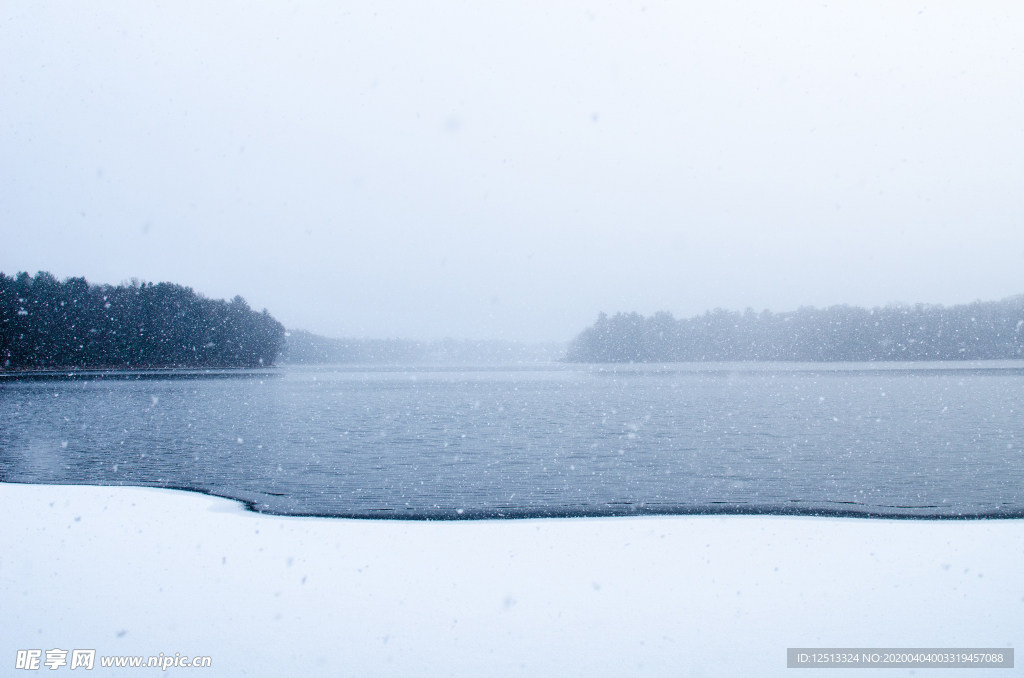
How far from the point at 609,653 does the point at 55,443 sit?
58.2 feet

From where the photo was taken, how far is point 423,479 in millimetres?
11445

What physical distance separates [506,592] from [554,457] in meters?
9.14

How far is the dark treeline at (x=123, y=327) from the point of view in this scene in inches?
3056

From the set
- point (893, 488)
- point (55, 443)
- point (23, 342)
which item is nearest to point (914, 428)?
point (893, 488)

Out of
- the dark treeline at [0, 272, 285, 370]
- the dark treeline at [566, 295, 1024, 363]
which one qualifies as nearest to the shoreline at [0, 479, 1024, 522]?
the dark treeline at [0, 272, 285, 370]

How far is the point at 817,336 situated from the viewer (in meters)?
126

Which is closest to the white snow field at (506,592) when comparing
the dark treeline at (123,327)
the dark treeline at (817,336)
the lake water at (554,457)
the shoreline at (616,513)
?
the shoreline at (616,513)

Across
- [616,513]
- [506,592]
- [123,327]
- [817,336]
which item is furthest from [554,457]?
[817,336]

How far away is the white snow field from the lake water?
170 centimetres

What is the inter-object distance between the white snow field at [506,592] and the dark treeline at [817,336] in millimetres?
121370

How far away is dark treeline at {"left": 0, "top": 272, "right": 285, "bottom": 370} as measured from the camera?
77.6 meters

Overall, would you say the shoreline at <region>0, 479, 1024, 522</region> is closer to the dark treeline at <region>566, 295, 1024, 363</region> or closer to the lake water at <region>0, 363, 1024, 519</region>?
the lake water at <region>0, 363, 1024, 519</region>

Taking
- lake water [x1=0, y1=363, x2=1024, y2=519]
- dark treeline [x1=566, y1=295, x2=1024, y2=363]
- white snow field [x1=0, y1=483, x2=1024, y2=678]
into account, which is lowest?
lake water [x1=0, y1=363, x2=1024, y2=519]

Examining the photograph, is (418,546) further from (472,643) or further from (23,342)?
(23,342)
